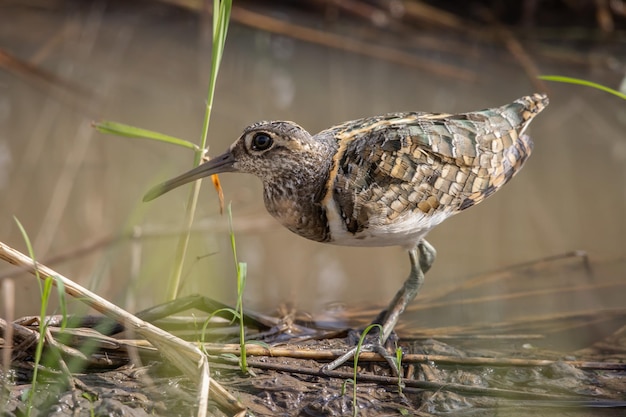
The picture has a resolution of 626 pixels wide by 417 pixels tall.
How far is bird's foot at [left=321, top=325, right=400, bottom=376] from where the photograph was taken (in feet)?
11.8

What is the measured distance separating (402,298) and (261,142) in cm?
105

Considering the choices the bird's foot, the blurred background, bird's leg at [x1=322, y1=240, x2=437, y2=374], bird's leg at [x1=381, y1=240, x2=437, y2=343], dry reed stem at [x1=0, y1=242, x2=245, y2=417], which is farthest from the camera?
the blurred background

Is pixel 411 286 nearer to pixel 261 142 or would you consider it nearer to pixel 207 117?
pixel 261 142

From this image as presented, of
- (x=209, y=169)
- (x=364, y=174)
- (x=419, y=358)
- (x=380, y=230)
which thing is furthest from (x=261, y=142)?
(x=419, y=358)

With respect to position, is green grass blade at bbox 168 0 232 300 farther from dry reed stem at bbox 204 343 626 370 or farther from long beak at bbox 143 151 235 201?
dry reed stem at bbox 204 343 626 370

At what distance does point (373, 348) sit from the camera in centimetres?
377

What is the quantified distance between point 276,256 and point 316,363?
1.66 meters

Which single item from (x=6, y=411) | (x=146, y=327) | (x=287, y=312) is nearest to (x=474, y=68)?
(x=287, y=312)

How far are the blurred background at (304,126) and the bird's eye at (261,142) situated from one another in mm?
540

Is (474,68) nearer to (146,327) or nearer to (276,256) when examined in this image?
(276,256)

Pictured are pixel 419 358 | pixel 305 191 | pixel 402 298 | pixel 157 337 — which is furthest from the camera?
pixel 402 298

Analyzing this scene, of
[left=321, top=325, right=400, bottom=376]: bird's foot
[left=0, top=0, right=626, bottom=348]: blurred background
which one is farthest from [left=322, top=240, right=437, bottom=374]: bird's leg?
[left=0, top=0, right=626, bottom=348]: blurred background

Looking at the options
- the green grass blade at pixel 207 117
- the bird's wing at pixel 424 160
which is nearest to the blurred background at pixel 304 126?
the green grass blade at pixel 207 117

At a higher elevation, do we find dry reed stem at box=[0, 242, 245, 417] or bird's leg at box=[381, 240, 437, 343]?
bird's leg at box=[381, 240, 437, 343]
